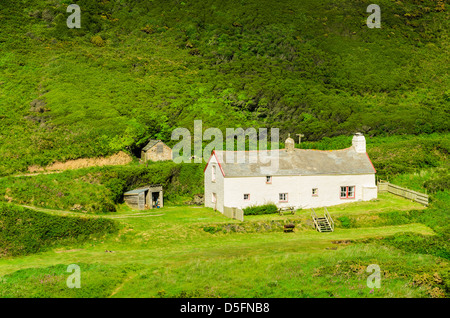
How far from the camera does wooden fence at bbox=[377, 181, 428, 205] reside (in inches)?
1795

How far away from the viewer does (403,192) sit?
48.7m

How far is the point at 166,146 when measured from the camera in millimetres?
A: 57812

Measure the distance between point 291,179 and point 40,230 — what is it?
22.7 metres

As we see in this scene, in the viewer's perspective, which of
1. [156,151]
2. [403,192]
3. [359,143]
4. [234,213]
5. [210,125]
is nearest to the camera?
[234,213]

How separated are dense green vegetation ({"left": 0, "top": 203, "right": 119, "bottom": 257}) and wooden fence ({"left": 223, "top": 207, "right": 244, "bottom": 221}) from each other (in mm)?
10070

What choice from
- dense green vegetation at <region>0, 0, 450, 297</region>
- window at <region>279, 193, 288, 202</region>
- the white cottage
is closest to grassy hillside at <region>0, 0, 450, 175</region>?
dense green vegetation at <region>0, 0, 450, 297</region>

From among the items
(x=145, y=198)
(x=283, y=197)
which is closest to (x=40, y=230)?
(x=145, y=198)

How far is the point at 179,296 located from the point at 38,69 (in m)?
65.5

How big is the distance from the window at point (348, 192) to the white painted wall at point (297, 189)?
1.05ft

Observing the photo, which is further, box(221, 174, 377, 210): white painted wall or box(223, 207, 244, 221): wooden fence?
box(221, 174, 377, 210): white painted wall

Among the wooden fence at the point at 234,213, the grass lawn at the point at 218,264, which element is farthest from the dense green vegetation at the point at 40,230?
the wooden fence at the point at 234,213

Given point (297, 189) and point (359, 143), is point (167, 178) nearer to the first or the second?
point (297, 189)

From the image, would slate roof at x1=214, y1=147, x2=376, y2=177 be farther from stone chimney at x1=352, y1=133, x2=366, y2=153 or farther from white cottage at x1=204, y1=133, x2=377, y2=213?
stone chimney at x1=352, y1=133, x2=366, y2=153

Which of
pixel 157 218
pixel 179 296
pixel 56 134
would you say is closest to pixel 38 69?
pixel 56 134
